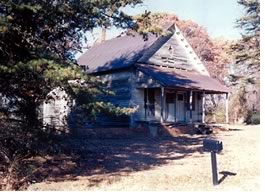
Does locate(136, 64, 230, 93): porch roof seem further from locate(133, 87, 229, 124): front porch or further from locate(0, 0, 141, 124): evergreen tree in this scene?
locate(0, 0, 141, 124): evergreen tree

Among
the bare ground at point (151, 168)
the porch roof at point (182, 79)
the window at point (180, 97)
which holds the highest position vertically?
the porch roof at point (182, 79)

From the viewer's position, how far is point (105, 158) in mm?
9172

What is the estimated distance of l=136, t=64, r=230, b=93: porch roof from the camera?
15.8 m

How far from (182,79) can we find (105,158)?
8664 millimetres

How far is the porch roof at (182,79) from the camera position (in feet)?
52.0

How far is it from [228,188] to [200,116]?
1389cm

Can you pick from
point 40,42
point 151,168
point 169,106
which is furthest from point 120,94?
point 40,42

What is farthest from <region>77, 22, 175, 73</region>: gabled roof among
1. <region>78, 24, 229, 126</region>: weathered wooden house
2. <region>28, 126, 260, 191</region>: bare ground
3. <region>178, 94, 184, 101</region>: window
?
<region>28, 126, 260, 191</region>: bare ground

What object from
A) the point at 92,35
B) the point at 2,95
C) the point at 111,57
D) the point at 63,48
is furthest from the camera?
the point at 111,57

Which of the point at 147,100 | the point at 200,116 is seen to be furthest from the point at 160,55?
the point at 200,116

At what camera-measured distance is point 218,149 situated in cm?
580

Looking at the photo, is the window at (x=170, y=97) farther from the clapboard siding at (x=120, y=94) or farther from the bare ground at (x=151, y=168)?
the bare ground at (x=151, y=168)

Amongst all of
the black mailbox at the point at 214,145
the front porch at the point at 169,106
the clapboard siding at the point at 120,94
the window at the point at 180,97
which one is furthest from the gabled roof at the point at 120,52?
the black mailbox at the point at 214,145

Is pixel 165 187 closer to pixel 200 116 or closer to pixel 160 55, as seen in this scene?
pixel 160 55
